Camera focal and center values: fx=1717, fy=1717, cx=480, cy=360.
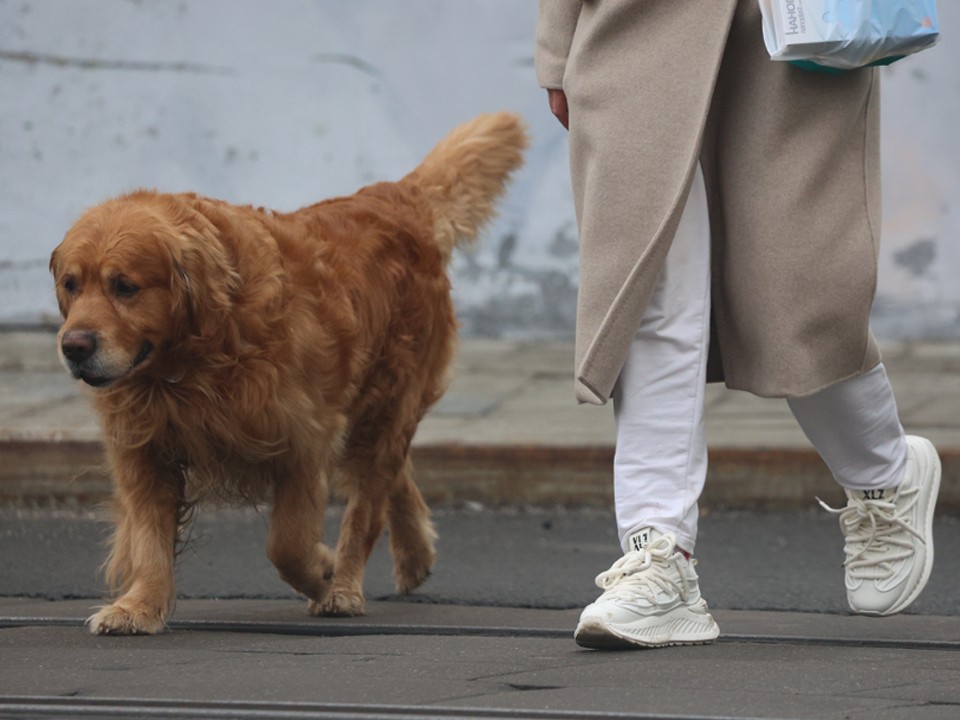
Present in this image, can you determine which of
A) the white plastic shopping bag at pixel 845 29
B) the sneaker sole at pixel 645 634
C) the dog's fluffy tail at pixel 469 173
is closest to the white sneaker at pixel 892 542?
the sneaker sole at pixel 645 634

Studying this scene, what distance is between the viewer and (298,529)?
153 inches

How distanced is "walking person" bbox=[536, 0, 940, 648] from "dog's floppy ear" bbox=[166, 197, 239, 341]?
0.80m

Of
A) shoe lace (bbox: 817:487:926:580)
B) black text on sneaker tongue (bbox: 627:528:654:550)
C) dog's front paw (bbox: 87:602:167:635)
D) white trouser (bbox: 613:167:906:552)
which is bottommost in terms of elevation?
dog's front paw (bbox: 87:602:167:635)

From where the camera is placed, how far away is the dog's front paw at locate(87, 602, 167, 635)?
3.64m

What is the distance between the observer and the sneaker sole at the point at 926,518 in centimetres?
360

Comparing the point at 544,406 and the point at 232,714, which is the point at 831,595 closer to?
the point at 232,714

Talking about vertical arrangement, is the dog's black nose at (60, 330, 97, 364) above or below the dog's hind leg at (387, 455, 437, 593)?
above

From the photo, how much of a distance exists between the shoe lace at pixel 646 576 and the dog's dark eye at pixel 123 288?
1.16 m

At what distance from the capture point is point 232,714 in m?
2.64

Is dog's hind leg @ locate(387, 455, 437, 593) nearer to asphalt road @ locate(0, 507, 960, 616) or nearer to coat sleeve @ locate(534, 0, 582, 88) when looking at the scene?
asphalt road @ locate(0, 507, 960, 616)

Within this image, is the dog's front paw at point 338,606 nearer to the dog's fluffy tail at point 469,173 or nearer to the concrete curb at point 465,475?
the dog's fluffy tail at point 469,173

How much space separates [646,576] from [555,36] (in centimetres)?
112

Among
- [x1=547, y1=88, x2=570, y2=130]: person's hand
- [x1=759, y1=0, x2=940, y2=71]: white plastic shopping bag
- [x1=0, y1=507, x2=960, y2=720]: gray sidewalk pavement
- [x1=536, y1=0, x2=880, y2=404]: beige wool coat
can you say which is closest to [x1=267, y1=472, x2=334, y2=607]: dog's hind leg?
[x1=0, y1=507, x2=960, y2=720]: gray sidewalk pavement

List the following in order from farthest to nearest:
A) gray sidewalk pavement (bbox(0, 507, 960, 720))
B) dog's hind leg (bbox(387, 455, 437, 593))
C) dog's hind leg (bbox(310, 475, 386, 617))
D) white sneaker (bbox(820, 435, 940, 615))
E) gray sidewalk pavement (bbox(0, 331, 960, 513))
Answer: gray sidewalk pavement (bbox(0, 331, 960, 513)), dog's hind leg (bbox(387, 455, 437, 593)), dog's hind leg (bbox(310, 475, 386, 617)), white sneaker (bbox(820, 435, 940, 615)), gray sidewalk pavement (bbox(0, 507, 960, 720))
